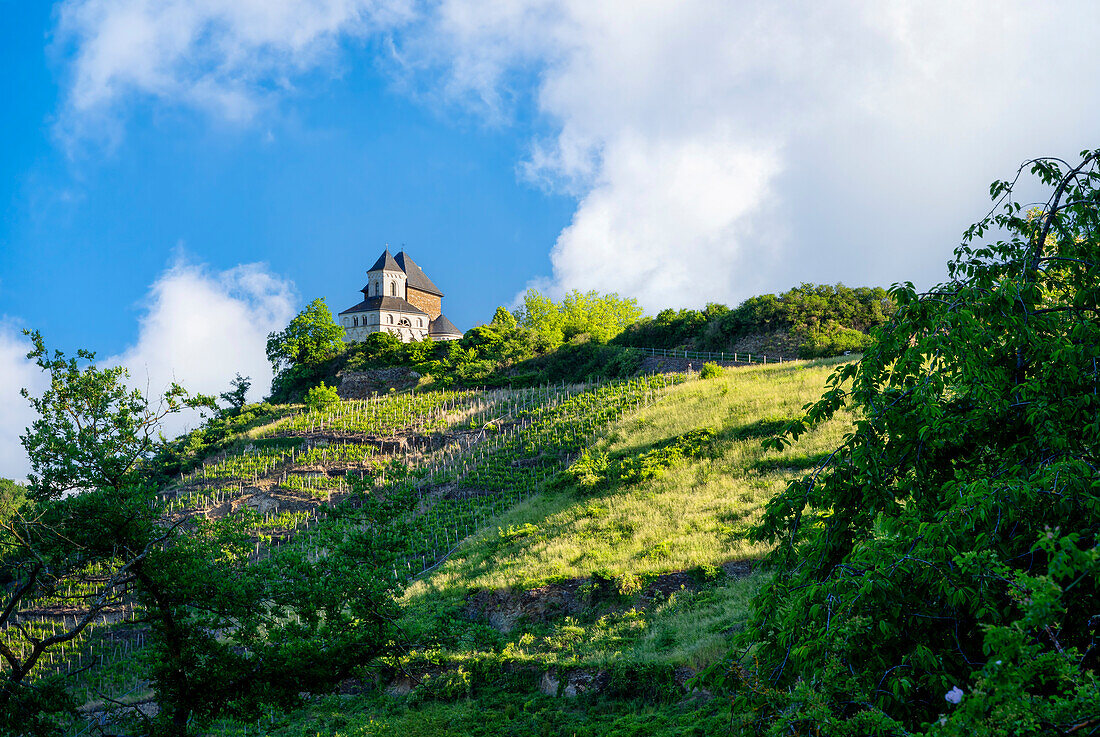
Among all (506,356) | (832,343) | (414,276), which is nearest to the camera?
(832,343)

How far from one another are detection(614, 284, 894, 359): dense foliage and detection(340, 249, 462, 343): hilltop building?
124 ft

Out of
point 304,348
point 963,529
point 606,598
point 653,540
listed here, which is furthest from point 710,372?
point 304,348

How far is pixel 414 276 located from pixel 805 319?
5571 cm

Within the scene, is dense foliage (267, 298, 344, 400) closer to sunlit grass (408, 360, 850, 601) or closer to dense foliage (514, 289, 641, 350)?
dense foliage (514, 289, 641, 350)

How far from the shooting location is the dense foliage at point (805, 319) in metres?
35.3

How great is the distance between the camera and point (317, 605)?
812cm

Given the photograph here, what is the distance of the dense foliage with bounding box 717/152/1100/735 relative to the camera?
2873mm

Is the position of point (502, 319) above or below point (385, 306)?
below

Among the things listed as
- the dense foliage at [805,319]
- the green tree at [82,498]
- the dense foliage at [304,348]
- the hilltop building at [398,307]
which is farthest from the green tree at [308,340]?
the green tree at [82,498]

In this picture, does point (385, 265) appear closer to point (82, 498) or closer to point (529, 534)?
point (529, 534)

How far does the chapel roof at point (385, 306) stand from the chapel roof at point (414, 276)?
4444mm

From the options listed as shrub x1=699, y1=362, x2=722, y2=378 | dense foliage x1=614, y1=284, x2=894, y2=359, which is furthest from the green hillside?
dense foliage x1=614, y1=284, x2=894, y2=359

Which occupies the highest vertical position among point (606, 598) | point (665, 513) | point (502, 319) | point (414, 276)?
point (414, 276)

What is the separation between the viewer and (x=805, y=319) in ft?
122
